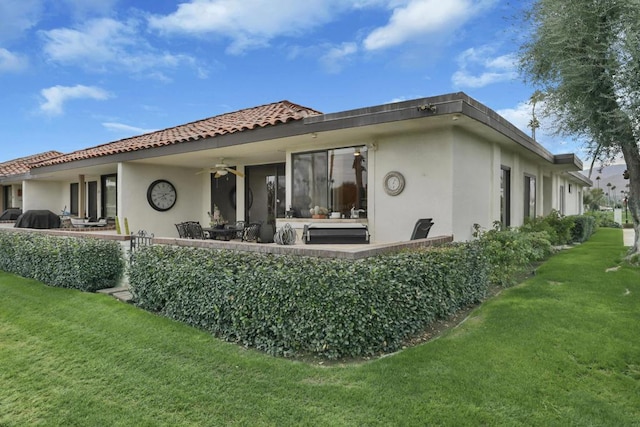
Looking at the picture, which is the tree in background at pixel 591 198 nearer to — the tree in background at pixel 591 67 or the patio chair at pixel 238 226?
the tree in background at pixel 591 67

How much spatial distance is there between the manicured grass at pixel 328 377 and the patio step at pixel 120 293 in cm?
79

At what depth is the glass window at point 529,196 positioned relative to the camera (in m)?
13.2

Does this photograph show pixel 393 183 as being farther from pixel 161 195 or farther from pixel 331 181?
pixel 161 195

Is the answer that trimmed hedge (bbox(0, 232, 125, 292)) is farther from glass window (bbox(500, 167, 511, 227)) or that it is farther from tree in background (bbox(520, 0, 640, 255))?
tree in background (bbox(520, 0, 640, 255))

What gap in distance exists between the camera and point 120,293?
7242 millimetres

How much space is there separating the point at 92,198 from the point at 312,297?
51.2 feet

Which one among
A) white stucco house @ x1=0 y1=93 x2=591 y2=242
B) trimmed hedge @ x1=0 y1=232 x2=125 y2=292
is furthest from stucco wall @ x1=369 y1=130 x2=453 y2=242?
trimmed hedge @ x1=0 y1=232 x2=125 y2=292

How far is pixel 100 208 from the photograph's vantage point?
15609mm

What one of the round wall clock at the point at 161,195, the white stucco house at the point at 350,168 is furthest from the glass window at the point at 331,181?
the round wall clock at the point at 161,195

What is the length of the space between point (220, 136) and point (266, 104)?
13.0 feet

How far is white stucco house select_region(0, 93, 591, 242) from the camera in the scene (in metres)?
7.14

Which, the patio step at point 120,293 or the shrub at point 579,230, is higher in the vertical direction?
the shrub at point 579,230

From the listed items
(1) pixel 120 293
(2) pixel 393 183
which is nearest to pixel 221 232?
(1) pixel 120 293

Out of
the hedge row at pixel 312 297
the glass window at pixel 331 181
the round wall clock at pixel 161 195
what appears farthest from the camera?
the round wall clock at pixel 161 195
